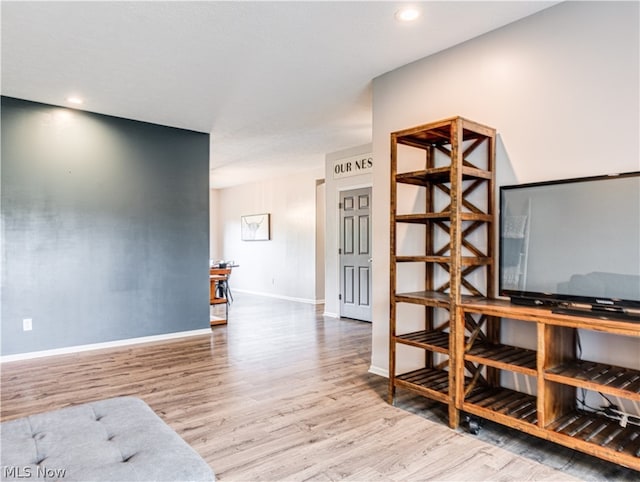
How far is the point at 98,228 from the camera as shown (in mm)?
4703

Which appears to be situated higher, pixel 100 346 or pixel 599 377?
pixel 599 377

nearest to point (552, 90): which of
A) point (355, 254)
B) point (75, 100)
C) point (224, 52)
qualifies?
point (224, 52)

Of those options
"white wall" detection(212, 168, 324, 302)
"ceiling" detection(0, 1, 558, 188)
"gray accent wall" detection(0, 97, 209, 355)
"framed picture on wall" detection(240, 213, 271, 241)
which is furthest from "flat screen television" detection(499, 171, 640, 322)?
"framed picture on wall" detection(240, 213, 271, 241)

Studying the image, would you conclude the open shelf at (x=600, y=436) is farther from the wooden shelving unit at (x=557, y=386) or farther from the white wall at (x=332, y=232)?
the white wall at (x=332, y=232)

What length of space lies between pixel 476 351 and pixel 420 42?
220 centimetres

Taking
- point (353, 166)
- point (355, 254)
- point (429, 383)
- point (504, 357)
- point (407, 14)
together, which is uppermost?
point (407, 14)

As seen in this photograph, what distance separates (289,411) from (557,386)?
166 centimetres

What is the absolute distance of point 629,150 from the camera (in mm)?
2229

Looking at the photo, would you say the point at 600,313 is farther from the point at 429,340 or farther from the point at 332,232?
the point at 332,232

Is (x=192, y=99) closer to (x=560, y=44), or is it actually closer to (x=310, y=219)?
(x=560, y=44)

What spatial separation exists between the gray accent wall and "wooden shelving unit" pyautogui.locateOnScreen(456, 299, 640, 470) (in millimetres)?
3843

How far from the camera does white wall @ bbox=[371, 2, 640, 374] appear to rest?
2.27m

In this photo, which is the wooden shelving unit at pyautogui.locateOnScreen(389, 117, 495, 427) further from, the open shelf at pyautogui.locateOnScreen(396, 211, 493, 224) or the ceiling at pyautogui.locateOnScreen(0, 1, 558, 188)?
the ceiling at pyautogui.locateOnScreen(0, 1, 558, 188)

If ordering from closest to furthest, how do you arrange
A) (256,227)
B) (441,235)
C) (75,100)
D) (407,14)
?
(407,14), (441,235), (75,100), (256,227)
